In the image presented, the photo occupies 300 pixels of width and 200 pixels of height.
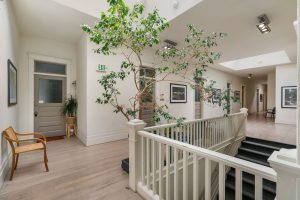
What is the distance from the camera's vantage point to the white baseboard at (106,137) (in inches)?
150

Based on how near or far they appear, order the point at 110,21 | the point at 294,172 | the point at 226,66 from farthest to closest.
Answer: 1. the point at 226,66
2. the point at 110,21
3. the point at 294,172

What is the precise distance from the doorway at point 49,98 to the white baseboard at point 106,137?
1.62 m

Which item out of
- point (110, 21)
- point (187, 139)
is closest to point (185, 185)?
point (187, 139)

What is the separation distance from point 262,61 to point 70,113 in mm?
8477

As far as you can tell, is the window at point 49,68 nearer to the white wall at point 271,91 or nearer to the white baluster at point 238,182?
the white baluster at point 238,182

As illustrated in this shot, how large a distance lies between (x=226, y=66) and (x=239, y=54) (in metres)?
2.18

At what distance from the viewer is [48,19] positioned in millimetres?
3408

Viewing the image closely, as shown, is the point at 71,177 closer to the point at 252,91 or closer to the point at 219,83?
the point at 219,83

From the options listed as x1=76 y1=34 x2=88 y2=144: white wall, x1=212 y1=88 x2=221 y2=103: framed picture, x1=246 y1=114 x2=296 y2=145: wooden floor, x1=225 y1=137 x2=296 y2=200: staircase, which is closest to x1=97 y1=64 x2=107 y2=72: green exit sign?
x1=76 y1=34 x2=88 y2=144: white wall

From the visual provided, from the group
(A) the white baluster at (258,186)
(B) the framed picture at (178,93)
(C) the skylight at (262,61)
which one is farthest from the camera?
(C) the skylight at (262,61)

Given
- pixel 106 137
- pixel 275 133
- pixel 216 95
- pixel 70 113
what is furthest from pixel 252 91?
pixel 70 113

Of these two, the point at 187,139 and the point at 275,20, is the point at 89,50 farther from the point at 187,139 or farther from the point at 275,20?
the point at 275,20

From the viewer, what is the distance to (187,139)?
111 inches

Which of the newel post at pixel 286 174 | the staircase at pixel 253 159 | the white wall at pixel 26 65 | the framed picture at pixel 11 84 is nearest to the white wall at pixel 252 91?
the staircase at pixel 253 159
